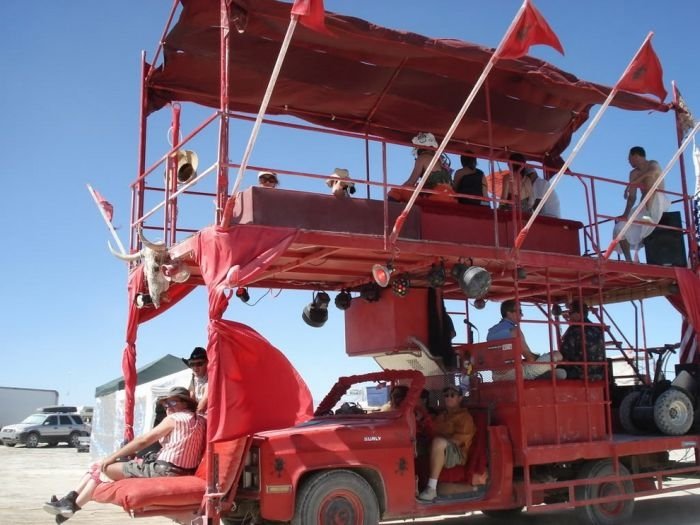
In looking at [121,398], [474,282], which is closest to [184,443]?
[474,282]

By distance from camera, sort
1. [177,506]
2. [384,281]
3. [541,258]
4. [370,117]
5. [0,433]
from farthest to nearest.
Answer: [0,433]
[370,117]
[541,258]
[384,281]
[177,506]

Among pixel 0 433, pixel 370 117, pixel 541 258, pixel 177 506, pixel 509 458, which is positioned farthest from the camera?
pixel 0 433

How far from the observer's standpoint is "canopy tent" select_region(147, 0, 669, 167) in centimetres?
906

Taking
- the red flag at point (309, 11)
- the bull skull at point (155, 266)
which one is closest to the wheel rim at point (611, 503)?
the bull skull at point (155, 266)

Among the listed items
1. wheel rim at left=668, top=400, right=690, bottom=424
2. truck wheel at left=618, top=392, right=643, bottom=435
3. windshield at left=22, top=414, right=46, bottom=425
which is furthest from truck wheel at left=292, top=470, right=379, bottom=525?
windshield at left=22, top=414, right=46, bottom=425

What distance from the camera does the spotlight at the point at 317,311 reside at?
1098 centimetres

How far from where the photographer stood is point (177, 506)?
7.17m

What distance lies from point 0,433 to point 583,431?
103ft

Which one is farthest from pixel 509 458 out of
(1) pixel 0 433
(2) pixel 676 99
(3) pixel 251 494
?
(1) pixel 0 433

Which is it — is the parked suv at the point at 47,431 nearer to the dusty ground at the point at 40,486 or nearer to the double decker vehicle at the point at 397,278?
the dusty ground at the point at 40,486

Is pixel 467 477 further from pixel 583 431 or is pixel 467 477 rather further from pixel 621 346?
pixel 621 346

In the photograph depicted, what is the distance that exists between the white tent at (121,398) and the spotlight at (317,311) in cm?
1055

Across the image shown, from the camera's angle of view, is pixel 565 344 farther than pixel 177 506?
Yes

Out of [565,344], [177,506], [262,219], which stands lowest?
[177,506]
